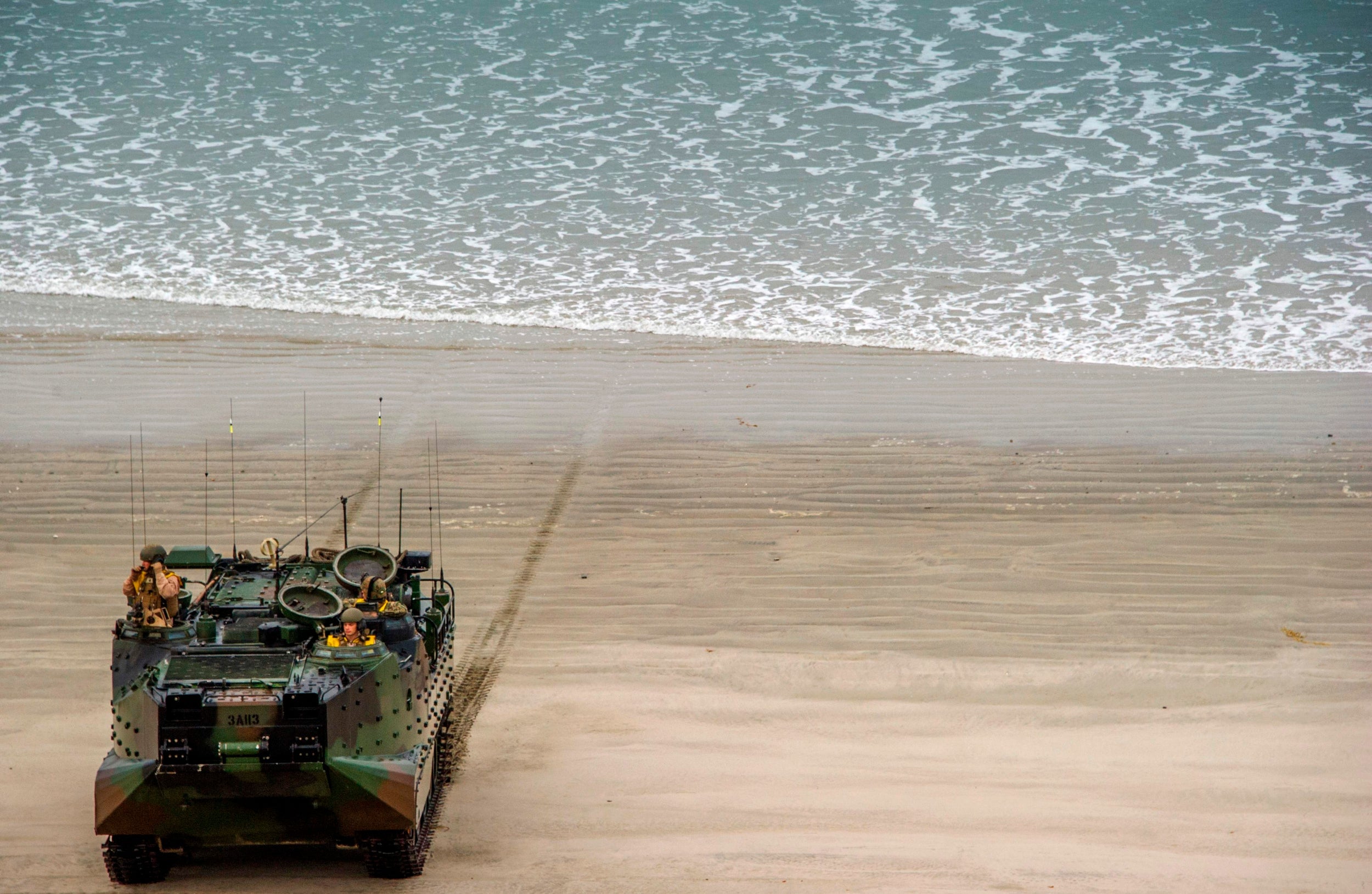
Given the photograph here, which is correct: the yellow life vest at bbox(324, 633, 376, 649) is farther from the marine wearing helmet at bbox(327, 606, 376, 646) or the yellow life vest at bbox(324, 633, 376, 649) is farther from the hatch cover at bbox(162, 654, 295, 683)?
the hatch cover at bbox(162, 654, 295, 683)

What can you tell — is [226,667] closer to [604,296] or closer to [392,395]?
[392,395]

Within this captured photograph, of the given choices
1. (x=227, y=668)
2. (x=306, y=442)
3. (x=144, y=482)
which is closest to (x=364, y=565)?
(x=227, y=668)

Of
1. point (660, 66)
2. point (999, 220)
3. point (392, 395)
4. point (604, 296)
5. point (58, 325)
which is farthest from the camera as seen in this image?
point (660, 66)

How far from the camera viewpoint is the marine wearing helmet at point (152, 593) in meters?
9.38

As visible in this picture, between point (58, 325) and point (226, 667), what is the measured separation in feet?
40.2

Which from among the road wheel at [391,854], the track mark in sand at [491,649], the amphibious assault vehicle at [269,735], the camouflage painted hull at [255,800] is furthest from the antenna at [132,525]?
the road wheel at [391,854]

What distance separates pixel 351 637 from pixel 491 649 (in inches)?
137

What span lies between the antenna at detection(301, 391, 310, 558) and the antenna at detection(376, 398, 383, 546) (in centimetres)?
56

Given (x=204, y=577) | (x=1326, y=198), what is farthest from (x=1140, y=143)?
(x=204, y=577)

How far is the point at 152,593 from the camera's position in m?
9.41

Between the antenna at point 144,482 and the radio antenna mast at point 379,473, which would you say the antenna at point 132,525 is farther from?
the radio antenna mast at point 379,473

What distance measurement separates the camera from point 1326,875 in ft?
30.6

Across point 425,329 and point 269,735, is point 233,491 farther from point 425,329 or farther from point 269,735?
point 269,735

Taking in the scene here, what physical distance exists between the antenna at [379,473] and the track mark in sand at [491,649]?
1176mm
